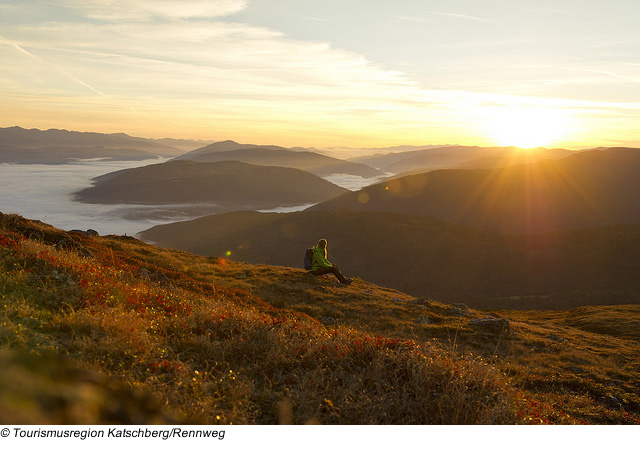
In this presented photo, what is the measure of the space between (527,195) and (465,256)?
91.0 metres

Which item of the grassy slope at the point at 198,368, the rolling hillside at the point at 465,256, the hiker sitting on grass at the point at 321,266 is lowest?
the rolling hillside at the point at 465,256

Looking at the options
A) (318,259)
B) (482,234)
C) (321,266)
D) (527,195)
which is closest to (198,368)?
(318,259)

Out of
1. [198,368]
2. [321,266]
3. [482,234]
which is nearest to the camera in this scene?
[198,368]

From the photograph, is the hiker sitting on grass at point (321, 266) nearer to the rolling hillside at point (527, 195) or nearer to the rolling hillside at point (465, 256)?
the rolling hillside at point (465, 256)

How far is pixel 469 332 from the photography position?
17359 mm

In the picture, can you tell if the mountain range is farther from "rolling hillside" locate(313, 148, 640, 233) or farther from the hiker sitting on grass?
the hiker sitting on grass

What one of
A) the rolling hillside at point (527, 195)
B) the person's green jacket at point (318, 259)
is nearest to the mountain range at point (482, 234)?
the rolling hillside at point (527, 195)

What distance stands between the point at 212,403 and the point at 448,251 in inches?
3524

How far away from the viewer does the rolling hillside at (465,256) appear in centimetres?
6494

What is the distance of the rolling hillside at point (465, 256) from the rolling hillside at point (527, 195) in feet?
159

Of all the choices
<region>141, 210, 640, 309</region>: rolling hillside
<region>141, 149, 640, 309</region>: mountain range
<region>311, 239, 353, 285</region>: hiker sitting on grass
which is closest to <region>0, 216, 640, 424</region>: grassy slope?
<region>311, 239, 353, 285</region>: hiker sitting on grass

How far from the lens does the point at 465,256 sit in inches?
3332

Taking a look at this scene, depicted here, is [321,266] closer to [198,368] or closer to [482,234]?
[198,368]
